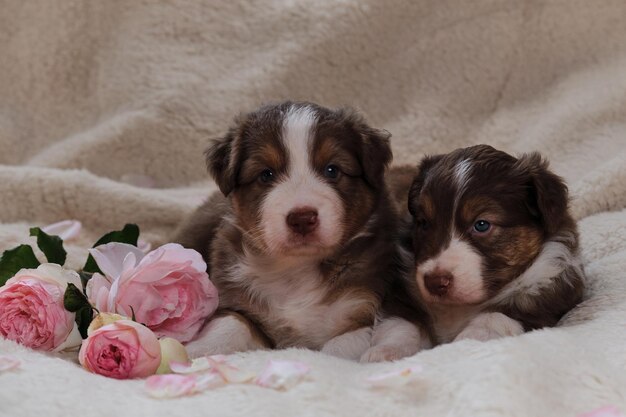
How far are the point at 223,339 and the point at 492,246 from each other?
118 centimetres

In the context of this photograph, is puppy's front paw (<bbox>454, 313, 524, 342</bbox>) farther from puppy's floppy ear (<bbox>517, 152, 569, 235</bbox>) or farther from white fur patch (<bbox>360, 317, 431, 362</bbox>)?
puppy's floppy ear (<bbox>517, 152, 569, 235</bbox>)

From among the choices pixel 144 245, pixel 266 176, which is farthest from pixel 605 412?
pixel 144 245

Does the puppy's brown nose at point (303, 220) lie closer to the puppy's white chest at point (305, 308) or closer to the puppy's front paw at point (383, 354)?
the puppy's white chest at point (305, 308)

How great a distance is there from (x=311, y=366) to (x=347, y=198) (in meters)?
0.91

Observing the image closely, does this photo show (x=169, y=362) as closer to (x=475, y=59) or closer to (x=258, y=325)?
(x=258, y=325)

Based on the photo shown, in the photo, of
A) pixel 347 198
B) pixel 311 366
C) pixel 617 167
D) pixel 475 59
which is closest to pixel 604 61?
pixel 475 59

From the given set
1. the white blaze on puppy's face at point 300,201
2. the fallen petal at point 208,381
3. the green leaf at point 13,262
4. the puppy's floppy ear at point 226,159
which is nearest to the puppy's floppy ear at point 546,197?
the white blaze on puppy's face at point 300,201

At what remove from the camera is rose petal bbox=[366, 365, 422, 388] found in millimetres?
2895

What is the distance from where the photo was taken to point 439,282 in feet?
11.5

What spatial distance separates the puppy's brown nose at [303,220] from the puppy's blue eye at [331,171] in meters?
Answer: 0.26

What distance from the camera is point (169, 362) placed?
3270 millimetres

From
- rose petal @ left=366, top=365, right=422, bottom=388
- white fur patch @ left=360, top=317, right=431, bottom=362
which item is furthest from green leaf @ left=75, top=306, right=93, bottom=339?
rose petal @ left=366, top=365, right=422, bottom=388

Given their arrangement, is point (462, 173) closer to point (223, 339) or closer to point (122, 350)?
point (223, 339)

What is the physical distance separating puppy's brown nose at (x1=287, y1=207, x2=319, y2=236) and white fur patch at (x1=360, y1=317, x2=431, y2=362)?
0.52m
